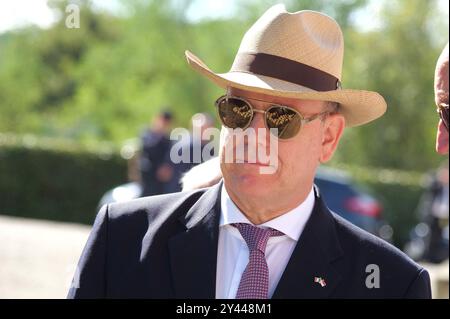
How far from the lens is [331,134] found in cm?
353

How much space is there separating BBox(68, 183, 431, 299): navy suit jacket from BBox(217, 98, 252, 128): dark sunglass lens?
0.89 ft

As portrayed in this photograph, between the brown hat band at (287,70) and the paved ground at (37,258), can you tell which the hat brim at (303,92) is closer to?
the brown hat band at (287,70)

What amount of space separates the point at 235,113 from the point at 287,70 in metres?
0.28

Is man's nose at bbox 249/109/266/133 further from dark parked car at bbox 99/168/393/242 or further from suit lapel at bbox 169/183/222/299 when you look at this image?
dark parked car at bbox 99/168/393/242

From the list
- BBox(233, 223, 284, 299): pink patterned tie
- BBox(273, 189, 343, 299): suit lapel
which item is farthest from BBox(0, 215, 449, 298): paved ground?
BBox(233, 223, 284, 299): pink patterned tie

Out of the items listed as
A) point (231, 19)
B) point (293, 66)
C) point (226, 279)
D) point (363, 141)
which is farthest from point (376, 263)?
point (231, 19)

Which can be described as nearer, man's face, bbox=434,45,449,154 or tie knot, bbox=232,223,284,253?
tie knot, bbox=232,223,284,253

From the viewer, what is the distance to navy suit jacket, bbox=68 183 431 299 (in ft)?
10.1

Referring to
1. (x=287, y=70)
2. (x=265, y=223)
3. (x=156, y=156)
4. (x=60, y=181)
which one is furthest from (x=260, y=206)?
(x=60, y=181)

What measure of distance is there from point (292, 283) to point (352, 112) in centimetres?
76

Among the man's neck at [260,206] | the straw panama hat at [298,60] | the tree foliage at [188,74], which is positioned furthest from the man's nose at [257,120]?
the tree foliage at [188,74]

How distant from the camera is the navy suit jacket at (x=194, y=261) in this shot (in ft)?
10.1

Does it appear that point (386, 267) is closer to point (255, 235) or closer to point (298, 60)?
point (255, 235)

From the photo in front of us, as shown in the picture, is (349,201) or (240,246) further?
(349,201)
